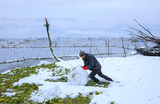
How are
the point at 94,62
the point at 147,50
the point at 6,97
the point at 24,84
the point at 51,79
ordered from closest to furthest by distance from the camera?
the point at 6,97 < the point at 94,62 < the point at 24,84 < the point at 51,79 < the point at 147,50

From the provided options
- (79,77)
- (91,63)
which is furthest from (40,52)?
(91,63)

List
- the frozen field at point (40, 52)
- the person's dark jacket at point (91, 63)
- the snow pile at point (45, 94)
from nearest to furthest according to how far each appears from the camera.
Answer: the snow pile at point (45, 94) < the person's dark jacket at point (91, 63) < the frozen field at point (40, 52)

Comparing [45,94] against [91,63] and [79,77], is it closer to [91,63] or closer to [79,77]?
[79,77]

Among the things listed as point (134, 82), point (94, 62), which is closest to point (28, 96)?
point (94, 62)

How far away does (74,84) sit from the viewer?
762 centimetres

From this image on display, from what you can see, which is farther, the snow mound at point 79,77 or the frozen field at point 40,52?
the frozen field at point 40,52

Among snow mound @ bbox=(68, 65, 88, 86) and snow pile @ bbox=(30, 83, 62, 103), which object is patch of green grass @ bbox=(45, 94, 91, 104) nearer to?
Result: snow pile @ bbox=(30, 83, 62, 103)

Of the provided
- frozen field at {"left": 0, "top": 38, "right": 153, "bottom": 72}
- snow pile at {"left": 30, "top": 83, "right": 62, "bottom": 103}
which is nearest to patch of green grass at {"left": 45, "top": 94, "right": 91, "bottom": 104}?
snow pile at {"left": 30, "top": 83, "right": 62, "bottom": 103}

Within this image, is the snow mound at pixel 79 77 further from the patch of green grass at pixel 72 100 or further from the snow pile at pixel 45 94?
the patch of green grass at pixel 72 100

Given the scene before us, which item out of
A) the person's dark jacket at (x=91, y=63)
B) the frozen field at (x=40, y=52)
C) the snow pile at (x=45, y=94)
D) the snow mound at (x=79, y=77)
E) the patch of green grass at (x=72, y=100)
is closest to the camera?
the patch of green grass at (x=72, y=100)

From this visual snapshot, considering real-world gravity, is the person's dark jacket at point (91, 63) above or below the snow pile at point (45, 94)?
above

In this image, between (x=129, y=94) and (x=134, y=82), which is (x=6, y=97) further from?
(x=134, y=82)

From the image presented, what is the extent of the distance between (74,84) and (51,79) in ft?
8.29

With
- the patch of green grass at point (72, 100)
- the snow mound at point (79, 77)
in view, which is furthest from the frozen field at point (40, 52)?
the patch of green grass at point (72, 100)
